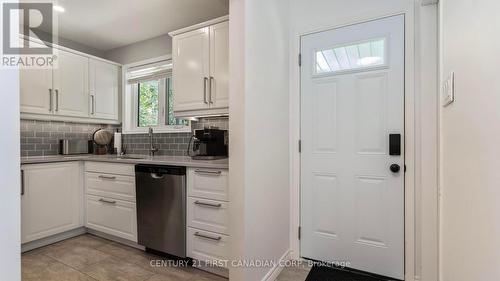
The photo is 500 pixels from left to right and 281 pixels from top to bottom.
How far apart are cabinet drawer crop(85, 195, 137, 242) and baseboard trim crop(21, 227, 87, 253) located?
0.52ft

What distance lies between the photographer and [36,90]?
8.82ft

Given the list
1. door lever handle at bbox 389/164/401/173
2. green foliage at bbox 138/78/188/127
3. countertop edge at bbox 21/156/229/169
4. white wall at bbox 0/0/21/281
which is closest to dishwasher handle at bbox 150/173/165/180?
countertop edge at bbox 21/156/229/169

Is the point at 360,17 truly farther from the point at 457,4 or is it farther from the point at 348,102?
the point at 457,4

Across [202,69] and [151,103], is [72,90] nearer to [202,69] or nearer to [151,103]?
[151,103]

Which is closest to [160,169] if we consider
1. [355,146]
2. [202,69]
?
[202,69]

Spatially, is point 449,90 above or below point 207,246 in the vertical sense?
above

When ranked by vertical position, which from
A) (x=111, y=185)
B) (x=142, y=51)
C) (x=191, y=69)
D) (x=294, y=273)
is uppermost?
(x=142, y=51)

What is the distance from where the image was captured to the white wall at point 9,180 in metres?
0.68

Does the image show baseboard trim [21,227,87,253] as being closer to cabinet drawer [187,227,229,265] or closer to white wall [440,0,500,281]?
cabinet drawer [187,227,229,265]

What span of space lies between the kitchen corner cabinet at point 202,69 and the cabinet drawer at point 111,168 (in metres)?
0.75

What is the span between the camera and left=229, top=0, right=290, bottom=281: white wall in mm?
1587

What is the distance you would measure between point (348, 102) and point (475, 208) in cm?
131

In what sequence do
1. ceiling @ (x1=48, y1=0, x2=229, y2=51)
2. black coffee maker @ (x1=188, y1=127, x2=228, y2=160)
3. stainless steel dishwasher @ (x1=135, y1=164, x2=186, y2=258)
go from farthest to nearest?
ceiling @ (x1=48, y1=0, x2=229, y2=51) → black coffee maker @ (x1=188, y1=127, x2=228, y2=160) → stainless steel dishwasher @ (x1=135, y1=164, x2=186, y2=258)

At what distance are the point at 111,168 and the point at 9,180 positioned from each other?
81.8 inches
